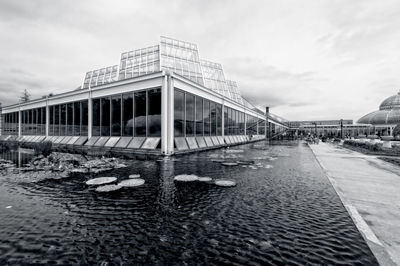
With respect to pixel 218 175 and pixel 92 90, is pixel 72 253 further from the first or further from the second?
pixel 92 90

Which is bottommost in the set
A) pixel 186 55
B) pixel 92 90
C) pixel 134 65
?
pixel 92 90

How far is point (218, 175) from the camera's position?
7.43 m

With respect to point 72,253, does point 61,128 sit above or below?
above

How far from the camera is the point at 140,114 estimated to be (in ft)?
51.2

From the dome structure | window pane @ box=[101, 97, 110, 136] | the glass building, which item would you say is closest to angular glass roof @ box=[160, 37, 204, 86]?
the glass building

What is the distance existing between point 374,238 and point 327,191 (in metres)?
2.68

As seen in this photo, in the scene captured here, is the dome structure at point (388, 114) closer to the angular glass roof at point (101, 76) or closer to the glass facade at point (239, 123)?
the glass facade at point (239, 123)

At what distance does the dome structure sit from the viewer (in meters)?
83.5

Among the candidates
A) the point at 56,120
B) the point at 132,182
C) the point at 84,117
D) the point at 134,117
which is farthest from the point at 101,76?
the point at 132,182

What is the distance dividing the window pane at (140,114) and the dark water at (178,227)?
10.1 metres

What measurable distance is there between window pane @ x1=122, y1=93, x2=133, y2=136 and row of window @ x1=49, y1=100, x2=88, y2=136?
19.2 ft

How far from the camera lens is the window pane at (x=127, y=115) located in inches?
640

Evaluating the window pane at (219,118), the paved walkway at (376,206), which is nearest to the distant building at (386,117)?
the window pane at (219,118)

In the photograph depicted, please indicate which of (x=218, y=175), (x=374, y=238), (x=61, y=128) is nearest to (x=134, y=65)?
(x=61, y=128)
